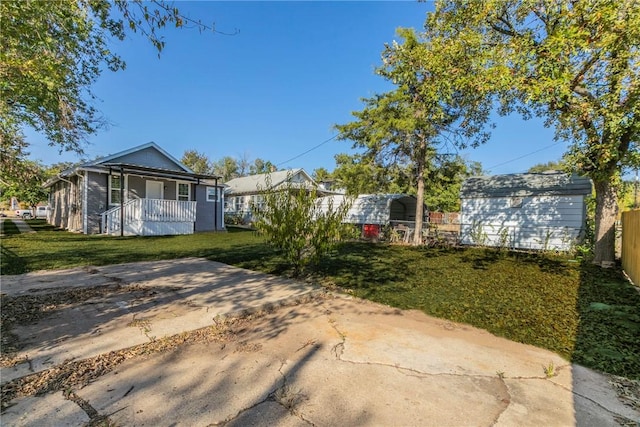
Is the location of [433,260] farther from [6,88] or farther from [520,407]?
[6,88]

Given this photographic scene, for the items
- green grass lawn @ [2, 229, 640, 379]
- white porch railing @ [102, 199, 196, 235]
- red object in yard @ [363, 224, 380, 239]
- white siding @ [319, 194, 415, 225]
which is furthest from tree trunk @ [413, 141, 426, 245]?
white porch railing @ [102, 199, 196, 235]

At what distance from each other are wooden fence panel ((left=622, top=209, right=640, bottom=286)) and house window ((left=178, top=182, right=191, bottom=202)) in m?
17.7

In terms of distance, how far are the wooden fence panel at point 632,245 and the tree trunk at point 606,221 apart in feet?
0.93

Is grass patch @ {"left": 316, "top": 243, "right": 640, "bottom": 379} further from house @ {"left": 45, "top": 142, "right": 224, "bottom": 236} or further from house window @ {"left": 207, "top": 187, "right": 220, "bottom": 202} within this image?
house window @ {"left": 207, "top": 187, "right": 220, "bottom": 202}

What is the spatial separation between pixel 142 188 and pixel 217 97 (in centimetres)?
604

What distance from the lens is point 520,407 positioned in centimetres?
228

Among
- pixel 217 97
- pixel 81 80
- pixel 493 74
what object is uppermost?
pixel 217 97

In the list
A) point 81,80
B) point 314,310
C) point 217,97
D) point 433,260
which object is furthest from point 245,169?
point 314,310

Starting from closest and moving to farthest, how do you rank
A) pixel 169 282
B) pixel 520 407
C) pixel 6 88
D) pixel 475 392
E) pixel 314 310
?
pixel 520 407
pixel 475 392
pixel 314 310
pixel 6 88
pixel 169 282

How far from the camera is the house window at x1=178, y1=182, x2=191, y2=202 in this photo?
57.0 feet

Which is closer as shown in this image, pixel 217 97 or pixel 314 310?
pixel 314 310

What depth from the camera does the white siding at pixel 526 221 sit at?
37.8 ft

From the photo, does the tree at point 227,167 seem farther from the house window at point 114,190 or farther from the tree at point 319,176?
the house window at point 114,190

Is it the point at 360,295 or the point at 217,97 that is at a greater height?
the point at 217,97
